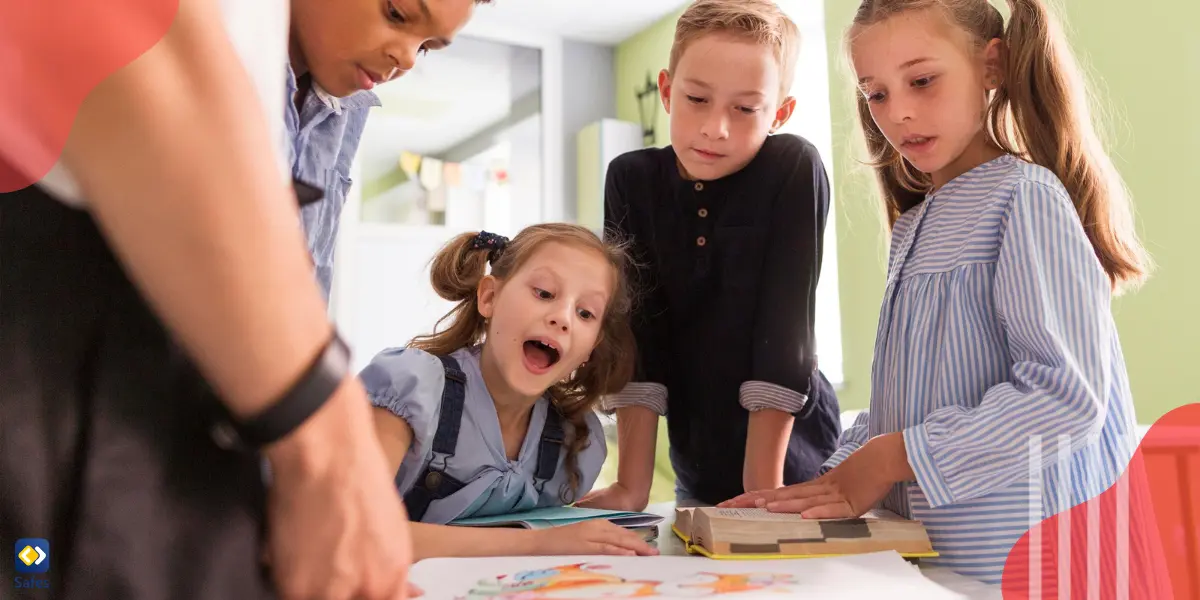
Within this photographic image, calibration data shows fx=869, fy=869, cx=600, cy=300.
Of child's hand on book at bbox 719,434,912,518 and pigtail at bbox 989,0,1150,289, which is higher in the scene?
pigtail at bbox 989,0,1150,289

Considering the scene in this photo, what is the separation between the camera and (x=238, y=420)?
330 mm

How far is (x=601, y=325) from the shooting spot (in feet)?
3.80

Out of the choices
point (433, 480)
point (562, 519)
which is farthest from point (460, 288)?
point (562, 519)

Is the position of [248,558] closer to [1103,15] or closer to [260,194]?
[260,194]

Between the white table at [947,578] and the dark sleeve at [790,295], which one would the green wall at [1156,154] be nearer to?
the dark sleeve at [790,295]

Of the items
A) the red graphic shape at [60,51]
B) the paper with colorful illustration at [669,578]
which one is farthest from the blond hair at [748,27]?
the red graphic shape at [60,51]

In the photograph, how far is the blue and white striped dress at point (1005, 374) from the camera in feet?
2.43

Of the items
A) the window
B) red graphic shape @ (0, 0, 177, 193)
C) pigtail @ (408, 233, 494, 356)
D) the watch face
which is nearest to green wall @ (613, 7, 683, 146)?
the window

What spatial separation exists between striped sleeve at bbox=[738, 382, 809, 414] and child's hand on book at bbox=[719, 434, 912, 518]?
323mm

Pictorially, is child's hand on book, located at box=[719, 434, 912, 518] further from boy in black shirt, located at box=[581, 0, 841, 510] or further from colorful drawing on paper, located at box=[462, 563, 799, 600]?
boy in black shirt, located at box=[581, 0, 841, 510]

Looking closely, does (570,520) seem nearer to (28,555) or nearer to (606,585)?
(606,585)

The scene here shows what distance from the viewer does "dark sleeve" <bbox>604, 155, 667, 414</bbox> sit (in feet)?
4.13

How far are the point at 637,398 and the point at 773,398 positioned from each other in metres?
0.20

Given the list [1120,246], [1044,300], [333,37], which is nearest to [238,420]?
[333,37]
